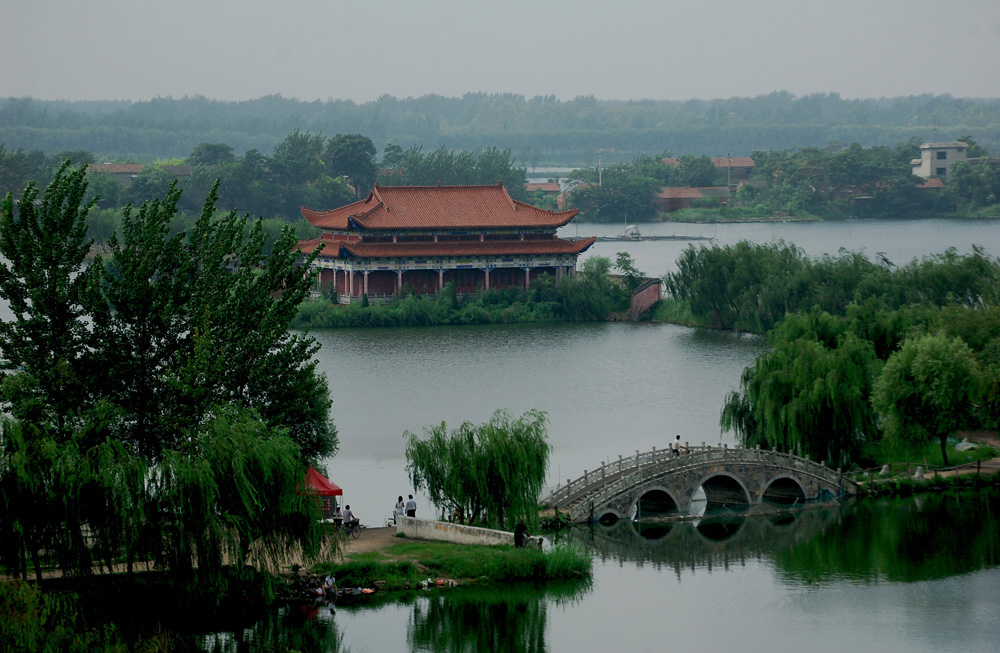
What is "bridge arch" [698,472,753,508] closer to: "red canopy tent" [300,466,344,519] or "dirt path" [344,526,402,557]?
"dirt path" [344,526,402,557]

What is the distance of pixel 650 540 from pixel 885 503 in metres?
6.20

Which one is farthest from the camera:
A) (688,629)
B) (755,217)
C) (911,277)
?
(755,217)

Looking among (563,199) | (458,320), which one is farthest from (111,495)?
(563,199)

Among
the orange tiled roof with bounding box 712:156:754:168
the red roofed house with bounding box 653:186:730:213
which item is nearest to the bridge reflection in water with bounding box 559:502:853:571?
the red roofed house with bounding box 653:186:730:213

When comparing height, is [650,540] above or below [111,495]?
below

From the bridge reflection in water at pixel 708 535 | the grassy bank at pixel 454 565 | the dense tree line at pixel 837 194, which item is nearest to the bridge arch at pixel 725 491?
the bridge reflection in water at pixel 708 535

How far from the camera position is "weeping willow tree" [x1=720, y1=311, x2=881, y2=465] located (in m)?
34.3

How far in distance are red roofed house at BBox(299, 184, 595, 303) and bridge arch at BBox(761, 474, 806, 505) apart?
3130 cm

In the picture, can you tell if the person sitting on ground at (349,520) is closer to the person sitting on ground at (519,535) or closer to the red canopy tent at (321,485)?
the red canopy tent at (321,485)

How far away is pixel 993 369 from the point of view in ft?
112

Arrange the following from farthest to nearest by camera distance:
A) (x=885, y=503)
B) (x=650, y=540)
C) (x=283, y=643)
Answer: (x=885, y=503) → (x=650, y=540) → (x=283, y=643)

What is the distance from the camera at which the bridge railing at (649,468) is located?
30859 mm

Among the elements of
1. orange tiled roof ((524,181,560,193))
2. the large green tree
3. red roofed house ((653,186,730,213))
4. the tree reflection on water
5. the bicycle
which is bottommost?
the tree reflection on water

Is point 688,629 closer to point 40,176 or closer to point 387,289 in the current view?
point 387,289
